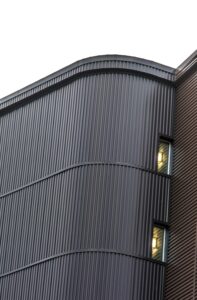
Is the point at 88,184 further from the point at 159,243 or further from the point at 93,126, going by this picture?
the point at 159,243

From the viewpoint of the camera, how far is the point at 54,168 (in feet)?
225

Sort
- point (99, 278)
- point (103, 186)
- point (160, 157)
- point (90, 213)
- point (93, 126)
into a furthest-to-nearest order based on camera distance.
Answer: point (160, 157) → point (93, 126) → point (103, 186) → point (90, 213) → point (99, 278)

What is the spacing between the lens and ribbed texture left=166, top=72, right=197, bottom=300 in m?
62.8

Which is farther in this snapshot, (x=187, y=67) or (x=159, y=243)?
(x=187, y=67)

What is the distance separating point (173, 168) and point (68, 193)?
672 cm

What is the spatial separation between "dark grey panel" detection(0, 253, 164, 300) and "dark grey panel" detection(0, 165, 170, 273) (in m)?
0.73

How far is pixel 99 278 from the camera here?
63094 mm

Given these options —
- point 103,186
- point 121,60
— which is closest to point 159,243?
point 103,186

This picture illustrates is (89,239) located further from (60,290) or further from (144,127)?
(144,127)

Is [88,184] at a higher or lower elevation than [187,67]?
lower

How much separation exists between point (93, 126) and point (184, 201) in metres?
7.10

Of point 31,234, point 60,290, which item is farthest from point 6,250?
point 60,290

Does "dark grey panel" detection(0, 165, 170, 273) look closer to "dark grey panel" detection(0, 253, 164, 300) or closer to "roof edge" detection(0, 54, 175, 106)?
"dark grey panel" detection(0, 253, 164, 300)

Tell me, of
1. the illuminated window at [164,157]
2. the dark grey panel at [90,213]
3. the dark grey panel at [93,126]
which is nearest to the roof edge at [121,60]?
the dark grey panel at [93,126]
